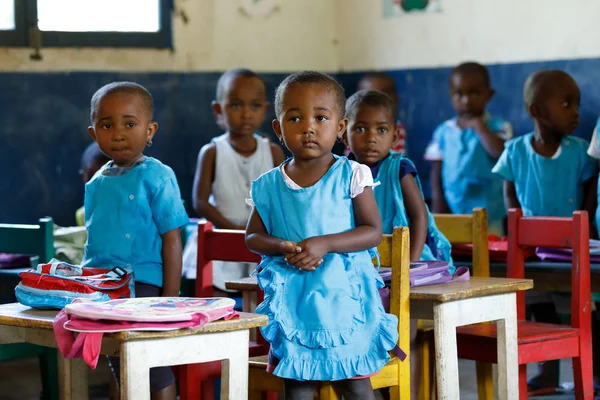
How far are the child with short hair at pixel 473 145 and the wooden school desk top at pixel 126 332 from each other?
332 centimetres

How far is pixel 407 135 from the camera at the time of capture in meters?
6.31

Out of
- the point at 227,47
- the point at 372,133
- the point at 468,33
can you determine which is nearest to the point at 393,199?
the point at 372,133

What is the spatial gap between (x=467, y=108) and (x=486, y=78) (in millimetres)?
191

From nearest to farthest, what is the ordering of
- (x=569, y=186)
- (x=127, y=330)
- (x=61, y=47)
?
(x=127, y=330), (x=569, y=186), (x=61, y=47)

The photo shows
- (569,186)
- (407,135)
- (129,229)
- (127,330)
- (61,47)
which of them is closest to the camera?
(127,330)

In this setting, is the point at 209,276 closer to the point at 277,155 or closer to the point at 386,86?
the point at 277,155

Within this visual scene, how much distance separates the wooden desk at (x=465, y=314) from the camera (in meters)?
3.10

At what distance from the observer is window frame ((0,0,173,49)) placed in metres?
5.59

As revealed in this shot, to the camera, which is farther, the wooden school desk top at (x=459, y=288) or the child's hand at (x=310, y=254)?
the wooden school desk top at (x=459, y=288)

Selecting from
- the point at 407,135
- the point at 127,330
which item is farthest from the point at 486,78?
the point at 127,330

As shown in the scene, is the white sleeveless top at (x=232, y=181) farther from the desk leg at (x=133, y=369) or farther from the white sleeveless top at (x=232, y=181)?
the desk leg at (x=133, y=369)

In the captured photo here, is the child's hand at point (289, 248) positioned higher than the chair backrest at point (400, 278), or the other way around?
the child's hand at point (289, 248)

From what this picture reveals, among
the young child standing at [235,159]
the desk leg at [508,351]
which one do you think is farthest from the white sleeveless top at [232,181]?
the desk leg at [508,351]

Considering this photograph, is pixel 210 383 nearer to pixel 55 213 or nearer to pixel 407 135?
pixel 55 213
